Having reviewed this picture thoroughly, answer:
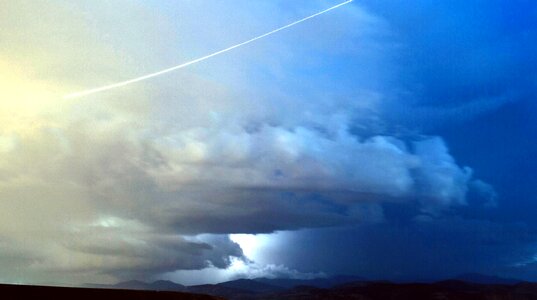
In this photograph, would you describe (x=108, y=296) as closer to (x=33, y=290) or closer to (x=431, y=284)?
(x=33, y=290)

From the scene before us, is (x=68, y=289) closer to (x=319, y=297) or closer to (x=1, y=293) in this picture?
(x=1, y=293)

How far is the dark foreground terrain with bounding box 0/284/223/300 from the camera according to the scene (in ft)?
140

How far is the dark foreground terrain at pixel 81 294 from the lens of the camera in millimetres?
42750

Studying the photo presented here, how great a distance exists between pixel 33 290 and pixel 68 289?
2.96 m

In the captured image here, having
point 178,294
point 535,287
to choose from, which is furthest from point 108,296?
point 535,287

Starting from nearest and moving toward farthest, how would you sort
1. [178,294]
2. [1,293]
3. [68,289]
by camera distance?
[1,293] → [68,289] → [178,294]

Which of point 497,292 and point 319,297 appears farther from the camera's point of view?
point 319,297

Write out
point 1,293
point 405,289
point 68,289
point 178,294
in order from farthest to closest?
point 405,289 → point 178,294 → point 68,289 → point 1,293

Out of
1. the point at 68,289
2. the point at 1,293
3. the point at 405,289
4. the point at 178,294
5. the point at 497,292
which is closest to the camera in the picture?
the point at 1,293

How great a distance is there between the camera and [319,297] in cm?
19912

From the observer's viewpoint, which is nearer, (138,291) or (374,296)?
(138,291)

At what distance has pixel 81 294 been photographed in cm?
4559

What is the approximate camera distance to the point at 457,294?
190 meters

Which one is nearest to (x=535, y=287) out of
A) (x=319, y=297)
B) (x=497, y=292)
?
(x=497, y=292)
